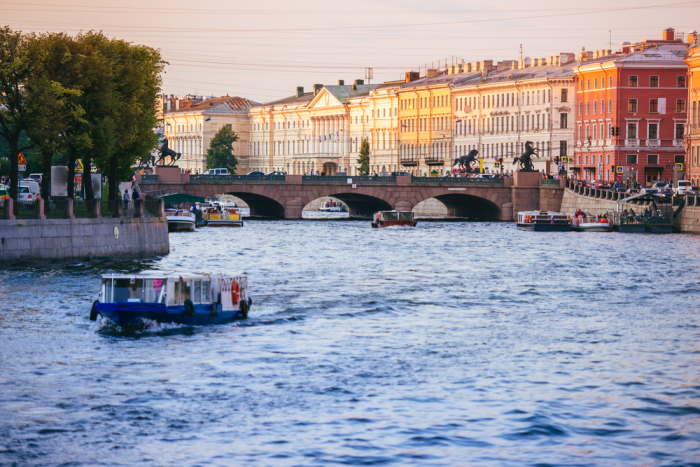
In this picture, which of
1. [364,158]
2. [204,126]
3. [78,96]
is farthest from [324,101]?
[78,96]

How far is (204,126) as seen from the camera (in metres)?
165

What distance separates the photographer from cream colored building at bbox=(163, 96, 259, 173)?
163000 mm

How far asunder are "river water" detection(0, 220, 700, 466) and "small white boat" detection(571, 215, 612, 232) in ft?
105

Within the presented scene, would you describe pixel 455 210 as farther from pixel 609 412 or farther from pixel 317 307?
pixel 609 412

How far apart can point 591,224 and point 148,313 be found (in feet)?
161

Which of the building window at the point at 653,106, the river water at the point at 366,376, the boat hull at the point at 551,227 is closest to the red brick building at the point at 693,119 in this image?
the building window at the point at 653,106

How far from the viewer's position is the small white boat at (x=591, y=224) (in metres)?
74.2

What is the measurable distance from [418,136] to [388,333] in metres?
99.4

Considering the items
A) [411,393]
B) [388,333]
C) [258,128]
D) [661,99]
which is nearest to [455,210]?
[661,99]

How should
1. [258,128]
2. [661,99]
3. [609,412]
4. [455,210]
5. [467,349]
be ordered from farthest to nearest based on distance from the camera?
1. [258,128]
2. [455,210]
3. [661,99]
4. [467,349]
5. [609,412]

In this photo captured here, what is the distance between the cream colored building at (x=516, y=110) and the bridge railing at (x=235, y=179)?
25.0 metres

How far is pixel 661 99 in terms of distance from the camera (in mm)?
93188

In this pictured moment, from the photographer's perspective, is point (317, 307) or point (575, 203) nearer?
point (317, 307)

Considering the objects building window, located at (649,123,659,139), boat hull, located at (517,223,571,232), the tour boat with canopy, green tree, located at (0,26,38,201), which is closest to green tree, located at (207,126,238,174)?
building window, located at (649,123,659,139)
